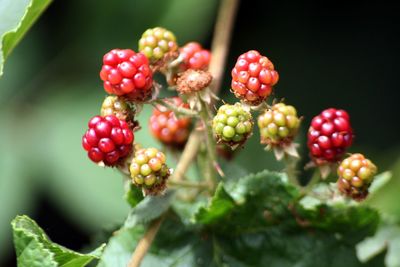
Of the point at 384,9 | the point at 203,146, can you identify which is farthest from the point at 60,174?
the point at 384,9

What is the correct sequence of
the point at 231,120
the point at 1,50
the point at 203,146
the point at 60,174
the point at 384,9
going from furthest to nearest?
the point at 384,9 < the point at 60,174 < the point at 203,146 < the point at 1,50 < the point at 231,120

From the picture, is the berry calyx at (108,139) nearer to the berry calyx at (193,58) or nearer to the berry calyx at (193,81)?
the berry calyx at (193,81)

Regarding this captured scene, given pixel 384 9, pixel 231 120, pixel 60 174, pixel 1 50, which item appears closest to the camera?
pixel 231 120

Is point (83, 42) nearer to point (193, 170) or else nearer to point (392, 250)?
point (193, 170)

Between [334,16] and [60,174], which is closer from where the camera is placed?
[60,174]

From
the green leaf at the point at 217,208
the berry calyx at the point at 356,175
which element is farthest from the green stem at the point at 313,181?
the green leaf at the point at 217,208

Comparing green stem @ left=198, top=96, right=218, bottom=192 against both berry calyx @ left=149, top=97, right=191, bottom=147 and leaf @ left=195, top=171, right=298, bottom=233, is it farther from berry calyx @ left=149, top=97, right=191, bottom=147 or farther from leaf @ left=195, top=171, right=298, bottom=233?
berry calyx @ left=149, top=97, right=191, bottom=147
